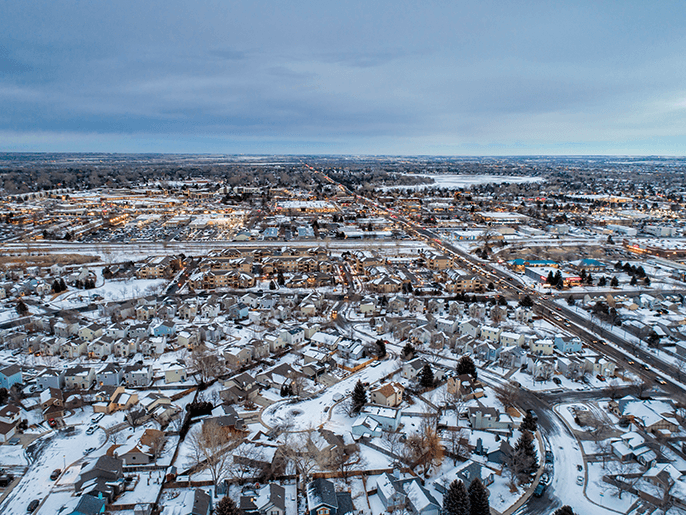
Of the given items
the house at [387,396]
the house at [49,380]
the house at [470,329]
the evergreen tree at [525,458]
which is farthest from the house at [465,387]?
the house at [49,380]

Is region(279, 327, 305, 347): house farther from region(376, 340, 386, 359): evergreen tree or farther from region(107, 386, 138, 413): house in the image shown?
region(107, 386, 138, 413): house

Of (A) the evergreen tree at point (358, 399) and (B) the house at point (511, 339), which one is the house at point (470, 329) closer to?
(B) the house at point (511, 339)

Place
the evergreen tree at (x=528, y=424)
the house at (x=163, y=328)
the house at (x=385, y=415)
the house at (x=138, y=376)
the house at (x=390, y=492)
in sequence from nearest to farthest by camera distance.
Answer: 1. the house at (x=390, y=492)
2. the evergreen tree at (x=528, y=424)
3. the house at (x=385, y=415)
4. the house at (x=138, y=376)
5. the house at (x=163, y=328)

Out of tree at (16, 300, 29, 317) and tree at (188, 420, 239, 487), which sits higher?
tree at (16, 300, 29, 317)

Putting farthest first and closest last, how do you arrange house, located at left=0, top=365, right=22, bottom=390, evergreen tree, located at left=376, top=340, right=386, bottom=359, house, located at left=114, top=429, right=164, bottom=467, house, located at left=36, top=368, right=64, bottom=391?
evergreen tree, located at left=376, top=340, right=386, bottom=359 → house, located at left=36, top=368, right=64, bottom=391 → house, located at left=0, top=365, right=22, bottom=390 → house, located at left=114, top=429, right=164, bottom=467

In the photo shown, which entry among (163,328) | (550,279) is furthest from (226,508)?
(550,279)

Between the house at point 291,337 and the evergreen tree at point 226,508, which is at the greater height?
the evergreen tree at point 226,508

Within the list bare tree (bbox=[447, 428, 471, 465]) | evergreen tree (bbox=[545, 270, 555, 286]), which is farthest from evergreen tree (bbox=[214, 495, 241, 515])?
evergreen tree (bbox=[545, 270, 555, 286])
